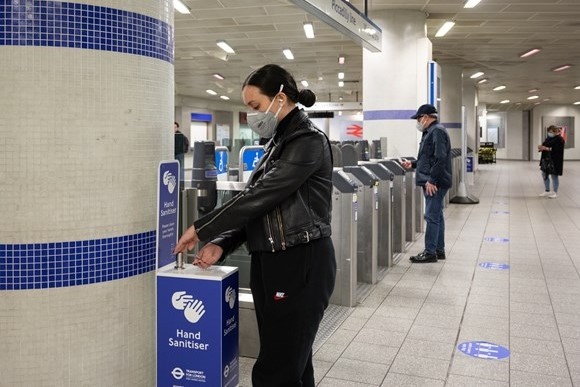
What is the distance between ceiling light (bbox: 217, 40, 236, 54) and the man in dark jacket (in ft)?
23.3

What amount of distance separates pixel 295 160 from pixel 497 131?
128ft

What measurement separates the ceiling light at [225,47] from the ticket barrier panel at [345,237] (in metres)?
8.23

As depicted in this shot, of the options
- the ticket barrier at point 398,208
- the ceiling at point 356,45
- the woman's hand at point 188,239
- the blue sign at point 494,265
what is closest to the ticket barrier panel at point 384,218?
the ticket barrier at point 398,208

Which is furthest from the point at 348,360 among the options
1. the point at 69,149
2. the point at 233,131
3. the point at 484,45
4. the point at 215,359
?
the point at 233,131

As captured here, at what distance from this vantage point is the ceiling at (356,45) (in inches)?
346

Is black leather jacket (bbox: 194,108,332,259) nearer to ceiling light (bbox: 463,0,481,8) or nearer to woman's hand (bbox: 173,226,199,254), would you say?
woman's hand (bbox: 173,226,199,254)

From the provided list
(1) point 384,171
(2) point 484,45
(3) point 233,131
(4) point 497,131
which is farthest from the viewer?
(4) point 497,131

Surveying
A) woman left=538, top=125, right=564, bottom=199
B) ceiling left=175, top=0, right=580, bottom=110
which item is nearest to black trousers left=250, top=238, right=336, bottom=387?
ceiling left=175, top=0, right=580, bottom=110

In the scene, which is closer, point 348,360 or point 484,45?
point 348,360

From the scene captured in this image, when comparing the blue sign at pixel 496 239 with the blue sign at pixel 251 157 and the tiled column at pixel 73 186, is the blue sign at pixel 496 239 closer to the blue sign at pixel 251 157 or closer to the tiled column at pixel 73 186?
the blue sign at pixel 251 157

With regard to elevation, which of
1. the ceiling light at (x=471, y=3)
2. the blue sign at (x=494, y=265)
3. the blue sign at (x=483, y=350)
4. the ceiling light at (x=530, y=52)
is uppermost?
the ceiling light at (x=530, y=52)

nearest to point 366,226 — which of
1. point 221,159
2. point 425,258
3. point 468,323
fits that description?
point 425,258

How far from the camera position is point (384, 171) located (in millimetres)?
5949

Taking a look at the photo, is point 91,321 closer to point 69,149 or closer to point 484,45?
point 69,149
